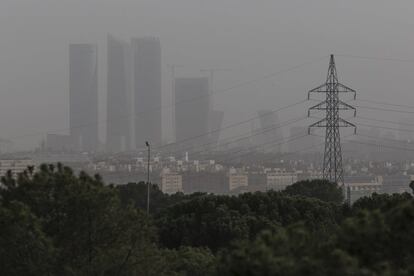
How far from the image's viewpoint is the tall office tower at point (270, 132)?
65.1m

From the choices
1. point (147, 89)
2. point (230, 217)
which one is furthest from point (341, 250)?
point (147, 89)

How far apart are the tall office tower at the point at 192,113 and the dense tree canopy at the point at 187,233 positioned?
51.3 metres

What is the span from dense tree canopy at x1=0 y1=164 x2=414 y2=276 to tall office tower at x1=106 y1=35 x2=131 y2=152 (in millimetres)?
58914

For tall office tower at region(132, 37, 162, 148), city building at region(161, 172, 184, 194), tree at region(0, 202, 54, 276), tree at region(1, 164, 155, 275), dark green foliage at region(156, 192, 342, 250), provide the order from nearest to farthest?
tree at region(0, 202, 54, 276) < tree at region(1, 164, 155, 275) < dark green foliage at region(156, 192, 342, 250) < city building at region(161, 172, 184, 194) < tall office tower at region(132, 37, 162, 148)

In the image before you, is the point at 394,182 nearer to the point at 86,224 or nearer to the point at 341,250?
the point at 86,224

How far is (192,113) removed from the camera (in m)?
72.2

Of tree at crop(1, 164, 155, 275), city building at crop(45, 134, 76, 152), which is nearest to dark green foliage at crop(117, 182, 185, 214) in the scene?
tree at crop(1, 164, 155, 275)

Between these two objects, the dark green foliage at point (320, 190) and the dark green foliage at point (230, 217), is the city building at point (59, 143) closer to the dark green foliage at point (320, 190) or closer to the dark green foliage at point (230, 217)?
the dark green foliage at point (320, 190)

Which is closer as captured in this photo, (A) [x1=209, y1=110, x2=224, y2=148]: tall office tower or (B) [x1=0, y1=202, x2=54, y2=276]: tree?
(B) [x1=0, y1=202, x2=54, y2=276]: tree

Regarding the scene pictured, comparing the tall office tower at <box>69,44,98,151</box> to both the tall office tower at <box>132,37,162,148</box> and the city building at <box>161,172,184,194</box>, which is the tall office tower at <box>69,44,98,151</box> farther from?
the city building at <box>161,172,184,194</box>

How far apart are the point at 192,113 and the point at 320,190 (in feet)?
147

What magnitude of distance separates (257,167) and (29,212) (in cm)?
5862

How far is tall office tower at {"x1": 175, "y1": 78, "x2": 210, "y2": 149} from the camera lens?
233ft

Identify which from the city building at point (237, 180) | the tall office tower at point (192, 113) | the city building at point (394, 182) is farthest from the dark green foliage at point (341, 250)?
the tall office tower at point (192, 113)
